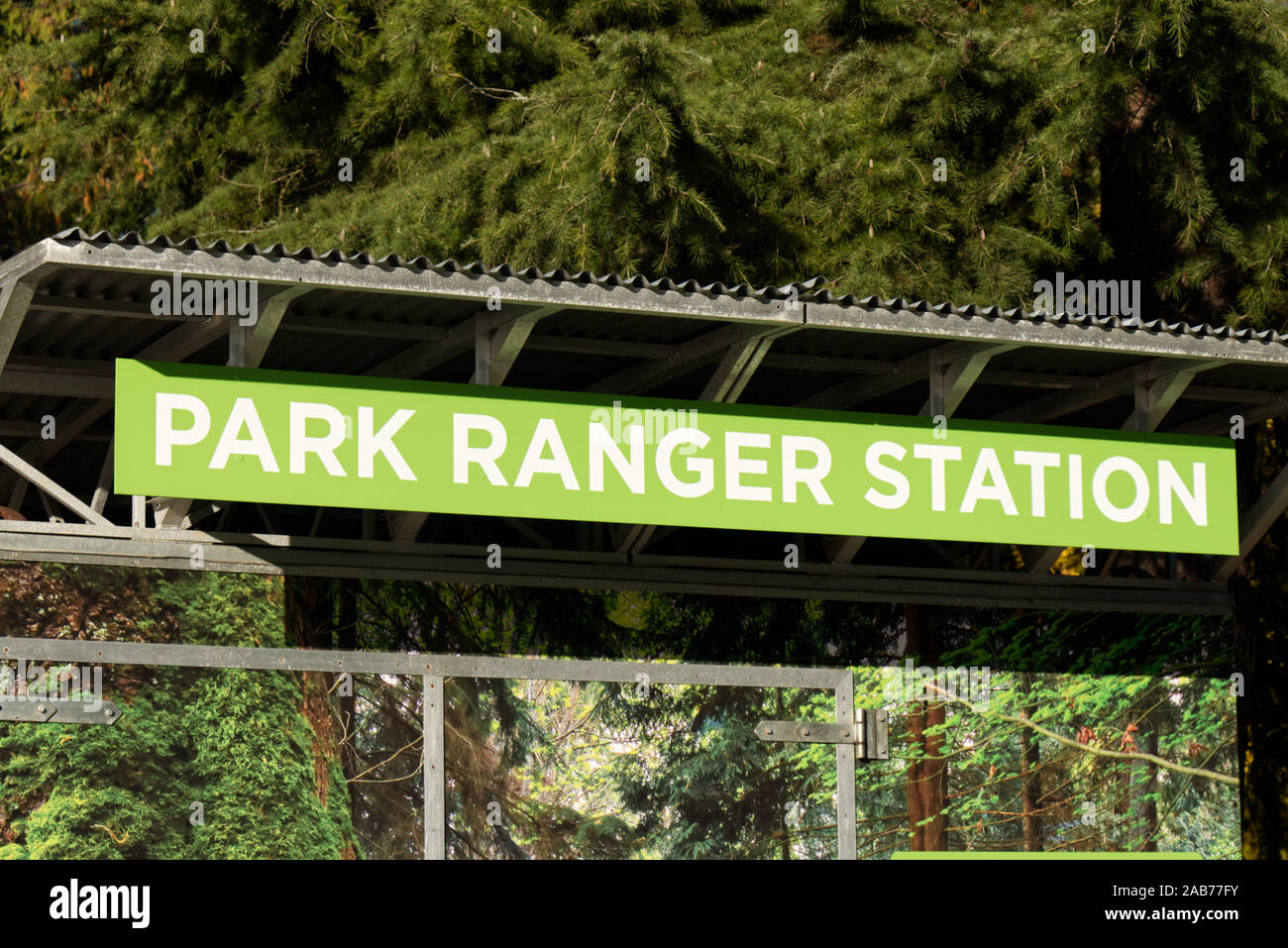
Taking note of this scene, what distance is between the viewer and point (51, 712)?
874 cm

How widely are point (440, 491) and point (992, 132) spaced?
818 centimetres

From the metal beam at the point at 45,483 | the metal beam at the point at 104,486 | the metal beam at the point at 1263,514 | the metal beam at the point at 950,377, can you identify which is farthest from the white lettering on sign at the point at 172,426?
the metal beam at the point at 1263,514

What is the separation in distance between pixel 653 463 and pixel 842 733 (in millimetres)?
1734

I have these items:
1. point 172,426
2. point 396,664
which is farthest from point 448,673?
point 172,426

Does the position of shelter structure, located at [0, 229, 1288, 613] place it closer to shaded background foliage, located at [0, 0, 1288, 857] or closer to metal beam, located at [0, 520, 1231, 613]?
metal beam, located at [0, 520, 1231, 613]

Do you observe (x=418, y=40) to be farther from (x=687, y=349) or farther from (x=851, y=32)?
(x=687, y=349)

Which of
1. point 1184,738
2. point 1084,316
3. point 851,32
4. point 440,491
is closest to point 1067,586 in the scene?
point 1184,738

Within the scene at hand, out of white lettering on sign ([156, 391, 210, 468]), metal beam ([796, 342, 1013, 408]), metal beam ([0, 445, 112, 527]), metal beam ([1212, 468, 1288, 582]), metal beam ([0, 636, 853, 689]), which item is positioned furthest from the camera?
metal beam ([1212, 468, 1288, 582])

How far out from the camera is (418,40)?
15906 millimetres

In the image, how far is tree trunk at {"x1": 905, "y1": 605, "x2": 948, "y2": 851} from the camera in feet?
38.2

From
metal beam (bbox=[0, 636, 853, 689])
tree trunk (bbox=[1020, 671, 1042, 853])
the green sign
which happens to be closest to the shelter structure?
the green sign

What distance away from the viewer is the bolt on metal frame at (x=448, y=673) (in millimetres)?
8875

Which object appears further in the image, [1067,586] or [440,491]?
[1067,586]

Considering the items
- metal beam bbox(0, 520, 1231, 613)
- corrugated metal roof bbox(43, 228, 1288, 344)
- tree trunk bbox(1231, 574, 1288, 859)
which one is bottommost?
tree trunk bbox(1231, 574, 1288, 859)
